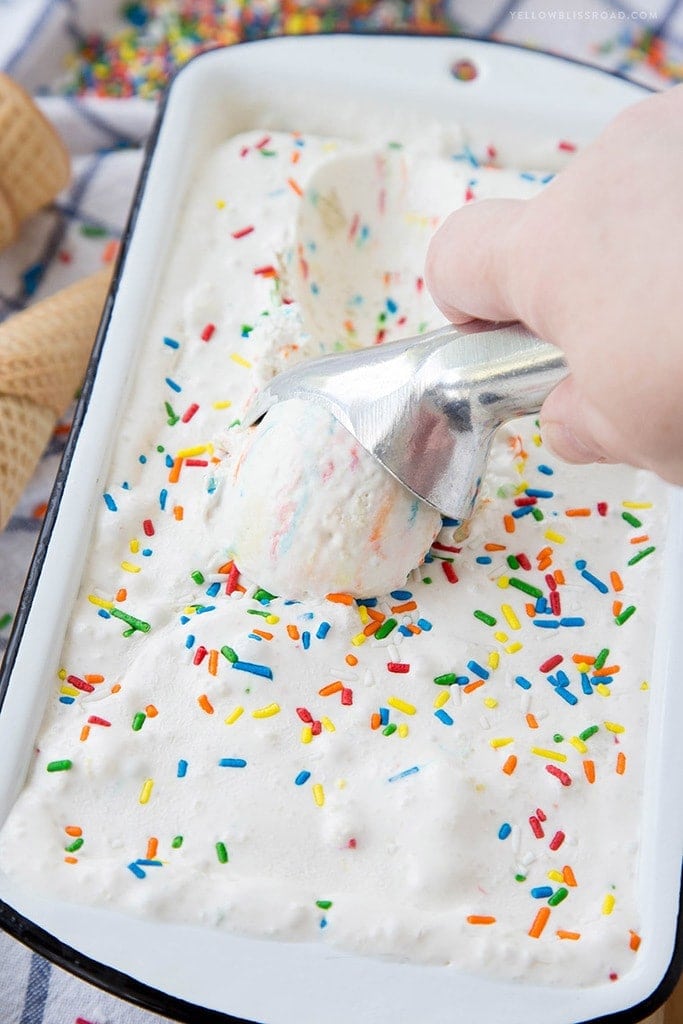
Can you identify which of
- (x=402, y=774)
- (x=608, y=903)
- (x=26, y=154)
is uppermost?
(x=26, y=154)

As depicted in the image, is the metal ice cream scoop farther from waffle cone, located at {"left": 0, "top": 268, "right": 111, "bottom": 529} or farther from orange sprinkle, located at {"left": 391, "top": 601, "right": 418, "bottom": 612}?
waffle cone, located at {"left": 0, "top": 268, "right": 111, "bottom": 529}

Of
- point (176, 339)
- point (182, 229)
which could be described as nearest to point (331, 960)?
point (176, 339)

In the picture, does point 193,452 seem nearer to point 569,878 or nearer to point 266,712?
point 266,712

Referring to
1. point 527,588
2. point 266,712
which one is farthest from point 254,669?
point 527,588

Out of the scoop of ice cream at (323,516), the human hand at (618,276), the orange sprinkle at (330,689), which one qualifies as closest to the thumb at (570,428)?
the human hand at (618,276)

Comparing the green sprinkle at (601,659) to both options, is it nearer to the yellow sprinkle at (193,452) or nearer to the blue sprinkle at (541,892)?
the blue sprinkle at (541,892)

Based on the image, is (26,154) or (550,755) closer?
(550,755)

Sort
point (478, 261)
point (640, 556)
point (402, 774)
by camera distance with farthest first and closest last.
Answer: point (640, 556)
point (402, 774)
point (478, 261)
